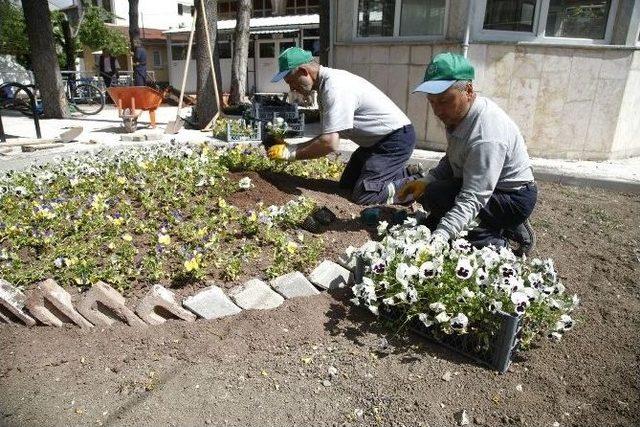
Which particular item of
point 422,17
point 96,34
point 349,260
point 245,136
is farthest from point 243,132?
point 96,34

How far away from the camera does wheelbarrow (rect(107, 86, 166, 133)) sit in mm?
8445

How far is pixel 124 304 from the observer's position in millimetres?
2525

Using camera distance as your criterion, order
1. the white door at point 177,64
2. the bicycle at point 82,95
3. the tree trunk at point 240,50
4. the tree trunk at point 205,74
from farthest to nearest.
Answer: the white door at point 177,64 → the bicycle at point 82,95 → the tree trunk at point 240,50 → the tree trunk at point 205,74

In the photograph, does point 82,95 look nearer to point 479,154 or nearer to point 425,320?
point 479,154

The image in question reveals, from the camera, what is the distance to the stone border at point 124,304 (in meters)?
2.49

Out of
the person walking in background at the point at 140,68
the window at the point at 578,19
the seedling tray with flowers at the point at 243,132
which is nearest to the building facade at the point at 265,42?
the person walking in background at the point at 140,68

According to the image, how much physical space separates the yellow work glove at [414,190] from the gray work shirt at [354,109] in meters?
0.67

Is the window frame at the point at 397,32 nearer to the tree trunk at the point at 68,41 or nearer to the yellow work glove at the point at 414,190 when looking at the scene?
the yellow work glove at the point at 414,190

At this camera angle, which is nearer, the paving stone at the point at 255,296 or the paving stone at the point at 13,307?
the paving stone at the point at 13,307

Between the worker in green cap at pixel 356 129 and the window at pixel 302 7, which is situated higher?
the window at pixel 302 7

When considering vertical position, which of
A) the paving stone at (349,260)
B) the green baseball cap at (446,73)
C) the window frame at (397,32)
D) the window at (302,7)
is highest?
the window at (302,7)

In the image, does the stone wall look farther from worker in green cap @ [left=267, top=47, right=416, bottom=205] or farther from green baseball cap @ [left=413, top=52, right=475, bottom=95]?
green baseball cap @ [left=413, top=52, right=475, bottom=95]

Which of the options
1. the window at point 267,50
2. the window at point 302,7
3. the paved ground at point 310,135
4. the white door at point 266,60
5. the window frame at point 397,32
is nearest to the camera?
the paved ground at point 310,135

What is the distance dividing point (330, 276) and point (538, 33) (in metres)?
5.33
